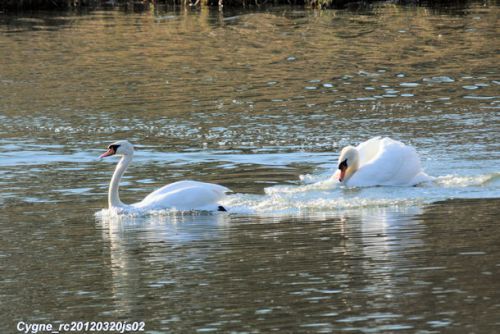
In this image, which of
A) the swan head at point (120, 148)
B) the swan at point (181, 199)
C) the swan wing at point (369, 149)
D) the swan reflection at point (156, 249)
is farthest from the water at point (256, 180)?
the swan head at point (120, 148)

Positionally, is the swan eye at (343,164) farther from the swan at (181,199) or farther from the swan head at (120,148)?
the swan head at (120,148)

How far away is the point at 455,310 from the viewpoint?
23.5ft

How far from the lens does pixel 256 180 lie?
517 inches

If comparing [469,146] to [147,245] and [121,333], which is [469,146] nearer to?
[147,245]

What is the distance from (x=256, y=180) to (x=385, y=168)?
1.46 meters

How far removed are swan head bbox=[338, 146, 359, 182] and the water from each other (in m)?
0.35

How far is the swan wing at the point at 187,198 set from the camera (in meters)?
11.4

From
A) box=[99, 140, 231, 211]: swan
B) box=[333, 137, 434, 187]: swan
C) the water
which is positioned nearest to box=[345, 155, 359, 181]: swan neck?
box=[333, 137, 434, 187]: swan

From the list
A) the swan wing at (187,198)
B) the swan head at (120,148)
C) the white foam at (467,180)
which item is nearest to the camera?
the swan wing at (187,198)

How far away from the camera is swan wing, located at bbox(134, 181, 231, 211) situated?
37.3 feet

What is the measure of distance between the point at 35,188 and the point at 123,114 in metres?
5.81

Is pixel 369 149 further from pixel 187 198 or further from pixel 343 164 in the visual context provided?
pixel 187 198

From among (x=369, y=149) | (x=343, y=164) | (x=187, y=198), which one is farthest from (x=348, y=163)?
(x=187, y=198)

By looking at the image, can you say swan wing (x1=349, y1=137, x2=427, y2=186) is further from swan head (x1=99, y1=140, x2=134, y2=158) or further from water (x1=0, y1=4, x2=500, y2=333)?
swan head (x1=99, y1=140, x2=134, y2=158)
